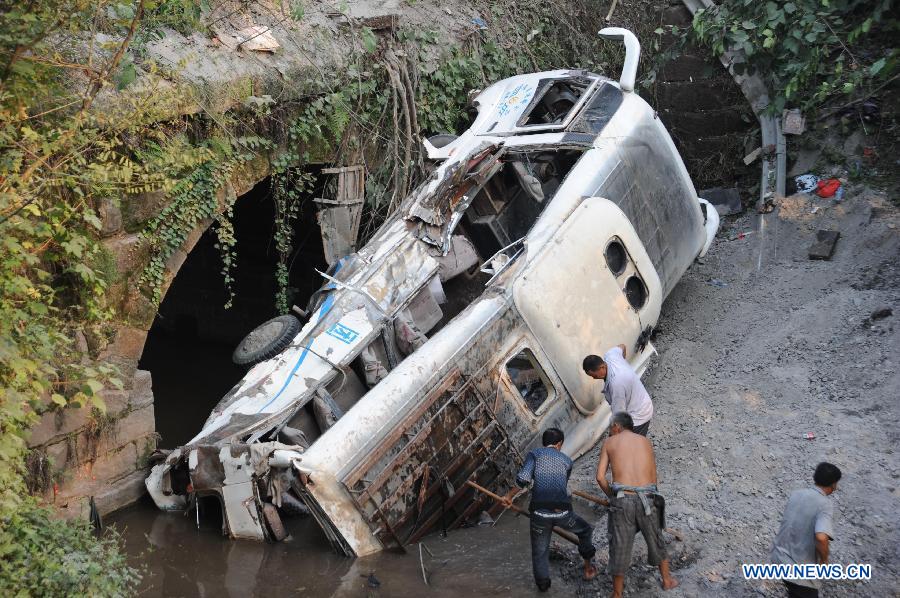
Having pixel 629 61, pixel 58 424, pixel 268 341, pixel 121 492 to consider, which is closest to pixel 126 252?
pixel 268 341

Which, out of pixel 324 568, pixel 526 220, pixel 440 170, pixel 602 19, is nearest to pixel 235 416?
pixel 324 568

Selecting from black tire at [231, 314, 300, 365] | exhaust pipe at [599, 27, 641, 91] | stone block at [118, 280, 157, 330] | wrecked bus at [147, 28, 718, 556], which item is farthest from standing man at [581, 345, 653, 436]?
stone block at [118, 280, 157, 330]

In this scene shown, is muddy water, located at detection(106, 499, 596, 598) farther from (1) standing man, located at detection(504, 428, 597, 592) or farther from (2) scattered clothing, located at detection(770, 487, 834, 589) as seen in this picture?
(2) scattered clothing, located at detection(770, 487, 834, 589)

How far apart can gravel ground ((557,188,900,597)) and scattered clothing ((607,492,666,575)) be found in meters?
0.28

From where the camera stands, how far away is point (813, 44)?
10.5 meters

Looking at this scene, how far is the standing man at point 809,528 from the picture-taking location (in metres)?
5.02

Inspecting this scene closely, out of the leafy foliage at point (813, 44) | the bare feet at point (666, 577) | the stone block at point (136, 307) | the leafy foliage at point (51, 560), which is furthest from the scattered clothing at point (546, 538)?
the leafy foliage at point (813, 44)

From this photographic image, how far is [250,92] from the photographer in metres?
8.41

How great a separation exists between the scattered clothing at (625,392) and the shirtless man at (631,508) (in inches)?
37.7

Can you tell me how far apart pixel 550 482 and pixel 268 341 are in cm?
294

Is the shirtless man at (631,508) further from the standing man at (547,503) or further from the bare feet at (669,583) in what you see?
the standing man at (547,503)

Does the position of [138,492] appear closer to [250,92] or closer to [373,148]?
[250,92]

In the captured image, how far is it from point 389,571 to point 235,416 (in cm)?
166

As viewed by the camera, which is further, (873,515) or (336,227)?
(336,227)
